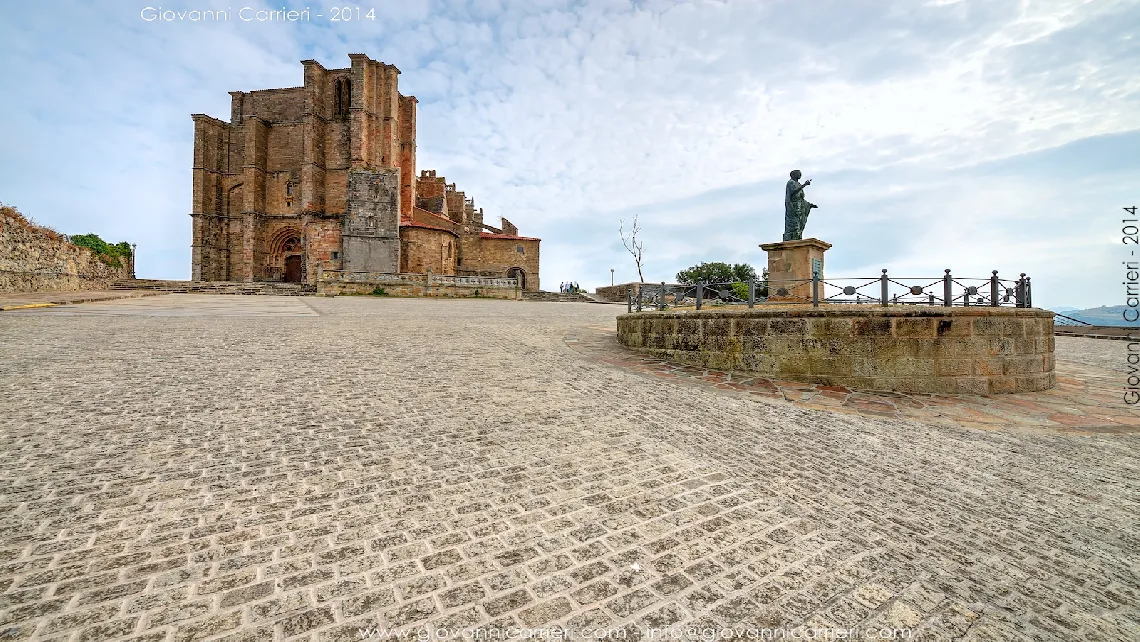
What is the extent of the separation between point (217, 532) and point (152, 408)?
8.95 ft

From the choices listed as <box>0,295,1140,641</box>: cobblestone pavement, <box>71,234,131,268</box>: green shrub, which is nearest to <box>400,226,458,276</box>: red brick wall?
<box>71,234,131,268</box>: green shrub

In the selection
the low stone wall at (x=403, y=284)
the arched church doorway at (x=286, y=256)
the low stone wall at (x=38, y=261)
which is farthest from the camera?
the arched church doorway at (x=286, y=256)

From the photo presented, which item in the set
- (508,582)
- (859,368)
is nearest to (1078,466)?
(859,368)

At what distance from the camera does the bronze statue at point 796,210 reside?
12.5 meters

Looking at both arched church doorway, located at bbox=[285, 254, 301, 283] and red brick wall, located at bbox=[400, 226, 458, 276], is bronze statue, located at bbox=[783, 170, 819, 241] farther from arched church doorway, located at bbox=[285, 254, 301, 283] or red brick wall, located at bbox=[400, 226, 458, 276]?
→ arched church doorway, located at bbox=[285, 254, 301, 283]

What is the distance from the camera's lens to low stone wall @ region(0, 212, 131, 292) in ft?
49.9

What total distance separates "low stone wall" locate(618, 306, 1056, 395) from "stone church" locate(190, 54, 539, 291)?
103ft

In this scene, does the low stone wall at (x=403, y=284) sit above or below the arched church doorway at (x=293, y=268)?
below

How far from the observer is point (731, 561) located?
2.47m

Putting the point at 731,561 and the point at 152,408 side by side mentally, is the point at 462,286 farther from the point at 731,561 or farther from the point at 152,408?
the point at 731,561

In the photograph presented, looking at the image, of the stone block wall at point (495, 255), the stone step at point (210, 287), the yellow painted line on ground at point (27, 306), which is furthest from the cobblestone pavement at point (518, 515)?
the stone block wall at point (495, 255)

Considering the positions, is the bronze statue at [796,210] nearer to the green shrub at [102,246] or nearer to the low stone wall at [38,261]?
the low stone wall at [38,261]

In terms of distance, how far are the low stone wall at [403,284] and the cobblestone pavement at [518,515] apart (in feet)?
77.1

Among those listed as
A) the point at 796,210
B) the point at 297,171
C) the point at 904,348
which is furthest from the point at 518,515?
the point at 297,171
